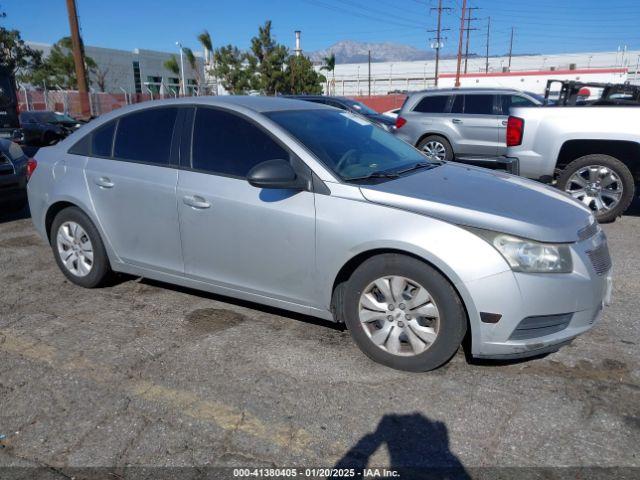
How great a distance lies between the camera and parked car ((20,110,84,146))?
19.9 metres

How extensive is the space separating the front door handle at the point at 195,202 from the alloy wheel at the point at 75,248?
123 cm

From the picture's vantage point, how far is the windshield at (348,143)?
11.9 feet

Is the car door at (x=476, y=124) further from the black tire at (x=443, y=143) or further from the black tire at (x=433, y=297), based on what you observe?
the black tire at (x=433, y=297)

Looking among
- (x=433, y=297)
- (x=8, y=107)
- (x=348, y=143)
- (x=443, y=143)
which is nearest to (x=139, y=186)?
(x=348, y=143)

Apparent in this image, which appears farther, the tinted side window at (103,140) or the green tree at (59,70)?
the green tree at (59,70)

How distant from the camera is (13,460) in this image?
2.57 metres

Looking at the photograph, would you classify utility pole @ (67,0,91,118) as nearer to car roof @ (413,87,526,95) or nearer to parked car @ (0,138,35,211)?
car roof @ (413,87,526,95)

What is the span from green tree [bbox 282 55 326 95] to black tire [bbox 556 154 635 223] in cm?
3425

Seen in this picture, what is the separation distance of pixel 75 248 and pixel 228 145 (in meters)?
1.83

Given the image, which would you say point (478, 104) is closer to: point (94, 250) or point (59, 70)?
point (94, 250)

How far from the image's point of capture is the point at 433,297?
307cm

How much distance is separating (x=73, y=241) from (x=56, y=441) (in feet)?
7.65

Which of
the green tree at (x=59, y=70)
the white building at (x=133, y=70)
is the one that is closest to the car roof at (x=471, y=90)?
the green tree at (x=59, y=70)

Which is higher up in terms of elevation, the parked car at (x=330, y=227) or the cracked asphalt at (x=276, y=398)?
the parked car at (x=330, y=227)
